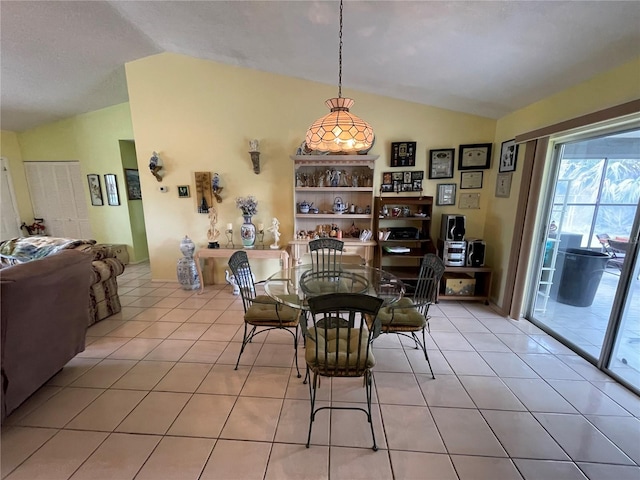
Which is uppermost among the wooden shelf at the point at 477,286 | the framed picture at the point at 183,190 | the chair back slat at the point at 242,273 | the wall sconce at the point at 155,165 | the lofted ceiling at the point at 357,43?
the lofted ceiling at the point at 357,43

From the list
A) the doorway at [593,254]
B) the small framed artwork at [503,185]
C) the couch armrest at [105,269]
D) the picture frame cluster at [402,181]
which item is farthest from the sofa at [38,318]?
the small framed artwork at [503,185]

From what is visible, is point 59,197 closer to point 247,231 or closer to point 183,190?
point 183,190

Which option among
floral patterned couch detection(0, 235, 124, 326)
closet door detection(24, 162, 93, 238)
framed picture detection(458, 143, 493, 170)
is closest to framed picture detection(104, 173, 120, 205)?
closet door detection(24, 162, 93, 238)

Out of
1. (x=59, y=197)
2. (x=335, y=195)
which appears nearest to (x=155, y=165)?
(x=335, y=195)

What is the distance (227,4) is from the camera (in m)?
2.27

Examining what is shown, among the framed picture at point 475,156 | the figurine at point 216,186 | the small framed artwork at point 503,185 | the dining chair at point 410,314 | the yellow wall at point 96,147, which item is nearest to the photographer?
the dining chair at point 410,314

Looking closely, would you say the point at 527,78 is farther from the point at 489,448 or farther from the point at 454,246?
the point at 489,448

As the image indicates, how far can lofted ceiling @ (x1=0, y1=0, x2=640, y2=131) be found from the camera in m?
1.80

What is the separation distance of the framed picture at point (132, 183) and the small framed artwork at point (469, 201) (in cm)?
533

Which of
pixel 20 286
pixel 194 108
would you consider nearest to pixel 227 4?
pixel 194 108

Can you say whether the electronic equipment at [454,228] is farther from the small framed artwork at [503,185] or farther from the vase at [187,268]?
the vase at [187,268]

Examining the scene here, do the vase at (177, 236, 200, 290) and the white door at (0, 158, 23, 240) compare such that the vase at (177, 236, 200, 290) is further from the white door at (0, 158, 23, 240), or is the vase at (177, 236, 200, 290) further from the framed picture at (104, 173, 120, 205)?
the white door at (0, 158, 23, 240)

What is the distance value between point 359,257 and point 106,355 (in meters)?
2.84

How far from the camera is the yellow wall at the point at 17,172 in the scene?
4.84 meters
